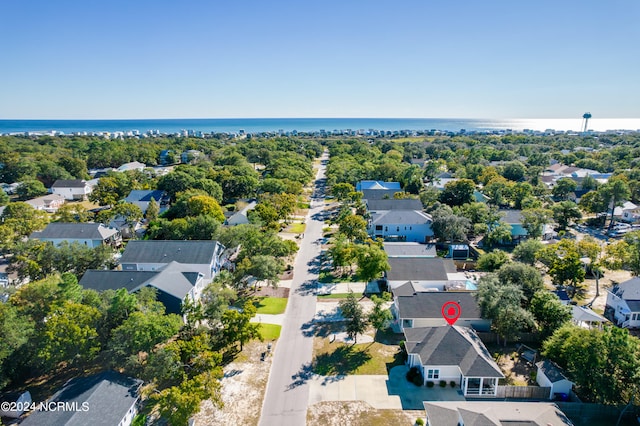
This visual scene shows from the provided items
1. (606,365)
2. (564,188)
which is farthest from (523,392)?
(564,188)

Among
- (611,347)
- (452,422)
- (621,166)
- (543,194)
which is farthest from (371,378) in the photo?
(621,166)

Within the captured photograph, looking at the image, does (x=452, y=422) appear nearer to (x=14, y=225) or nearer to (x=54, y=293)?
(x=54, y=293)

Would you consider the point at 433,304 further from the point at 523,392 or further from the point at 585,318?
the point at 585,318

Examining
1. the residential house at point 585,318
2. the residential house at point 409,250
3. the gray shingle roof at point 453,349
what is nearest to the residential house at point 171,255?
the residential house at point 409,250

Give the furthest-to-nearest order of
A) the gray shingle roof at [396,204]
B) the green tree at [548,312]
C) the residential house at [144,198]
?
1. the residential house at [144,198]
2. the gray shingle roof at [396,204]
3. the green tree at [548,312]

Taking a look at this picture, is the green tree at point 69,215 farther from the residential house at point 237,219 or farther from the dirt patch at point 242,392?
the dirt patch at point 242,392

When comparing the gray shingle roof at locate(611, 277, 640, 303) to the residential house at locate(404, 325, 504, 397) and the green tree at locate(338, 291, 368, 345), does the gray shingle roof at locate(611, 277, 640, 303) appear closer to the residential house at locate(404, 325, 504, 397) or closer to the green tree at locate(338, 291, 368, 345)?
the residential house at locate(404, 325, 504, 397)
